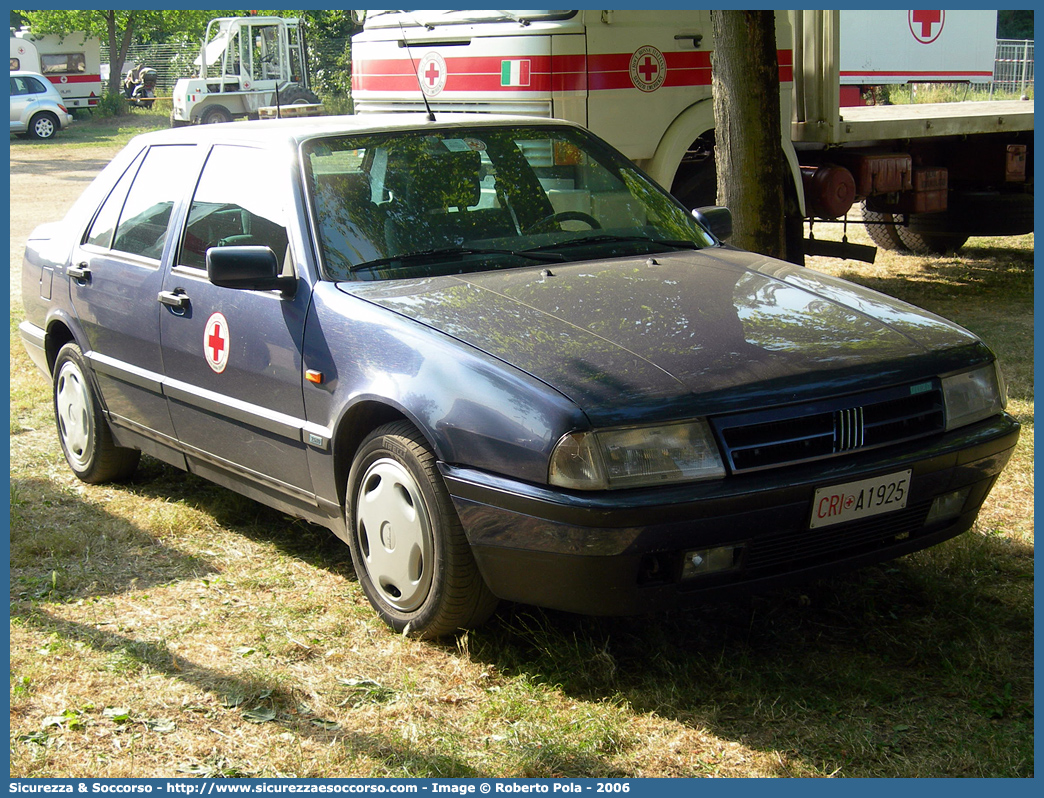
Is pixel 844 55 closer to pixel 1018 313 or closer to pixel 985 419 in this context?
pixel 1018 313

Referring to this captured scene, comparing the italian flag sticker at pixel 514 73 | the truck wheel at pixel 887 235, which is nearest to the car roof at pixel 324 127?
the italian flag sticker at pixel 514 73

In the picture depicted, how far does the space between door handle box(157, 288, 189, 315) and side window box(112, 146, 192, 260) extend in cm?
26

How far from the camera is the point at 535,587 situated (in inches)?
119

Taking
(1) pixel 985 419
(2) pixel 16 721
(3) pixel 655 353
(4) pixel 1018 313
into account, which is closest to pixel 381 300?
(3) pixel 655 353

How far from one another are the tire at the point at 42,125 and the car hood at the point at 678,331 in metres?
30.8

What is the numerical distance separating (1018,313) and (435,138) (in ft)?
20.1

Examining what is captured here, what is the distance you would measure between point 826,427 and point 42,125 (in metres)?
32.1

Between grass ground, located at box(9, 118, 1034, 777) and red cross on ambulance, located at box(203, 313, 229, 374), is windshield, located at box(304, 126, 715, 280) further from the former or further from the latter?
grass ground, located at box(9, 118, 1034, 777)

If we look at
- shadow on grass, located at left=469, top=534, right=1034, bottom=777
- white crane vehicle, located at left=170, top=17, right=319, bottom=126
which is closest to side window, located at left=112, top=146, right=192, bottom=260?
shadow on grass, located at left=469, top=534, right=1034, bottom=777

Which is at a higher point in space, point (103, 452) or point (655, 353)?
point (655, 353)

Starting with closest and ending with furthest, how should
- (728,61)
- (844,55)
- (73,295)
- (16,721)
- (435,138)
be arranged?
(16,721) < (435,138) < (73,295) < (728,61) < (844,55)

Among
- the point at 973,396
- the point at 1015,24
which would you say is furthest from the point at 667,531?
the point at 1015,24

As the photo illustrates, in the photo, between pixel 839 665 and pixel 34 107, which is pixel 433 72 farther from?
pixel 34 107

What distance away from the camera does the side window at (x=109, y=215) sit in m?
4.87
